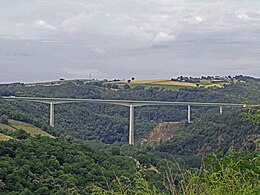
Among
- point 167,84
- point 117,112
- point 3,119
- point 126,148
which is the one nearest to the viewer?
point 3,119

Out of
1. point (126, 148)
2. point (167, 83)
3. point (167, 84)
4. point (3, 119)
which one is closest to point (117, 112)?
point (167, 84)

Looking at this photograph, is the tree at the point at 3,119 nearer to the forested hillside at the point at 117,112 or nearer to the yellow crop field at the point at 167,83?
the forested hillside at the point at 117,112

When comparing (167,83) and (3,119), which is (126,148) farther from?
(167,83)

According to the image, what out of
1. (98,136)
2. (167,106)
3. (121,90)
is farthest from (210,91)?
(98,136)

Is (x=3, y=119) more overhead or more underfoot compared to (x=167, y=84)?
more underfoot

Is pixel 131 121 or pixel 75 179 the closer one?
pixel 75 179

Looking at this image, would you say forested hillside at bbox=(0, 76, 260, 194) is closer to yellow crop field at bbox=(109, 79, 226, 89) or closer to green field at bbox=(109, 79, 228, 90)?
green field at bbox=(109, 79, 228, 90)

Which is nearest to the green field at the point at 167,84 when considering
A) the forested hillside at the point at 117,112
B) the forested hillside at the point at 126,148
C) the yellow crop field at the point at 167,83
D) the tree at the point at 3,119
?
the yellow crop field at the point at 167,83

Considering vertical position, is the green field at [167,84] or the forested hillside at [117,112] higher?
the green field at [167,84]

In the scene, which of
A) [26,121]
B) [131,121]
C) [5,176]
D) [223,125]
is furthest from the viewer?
[131,121]

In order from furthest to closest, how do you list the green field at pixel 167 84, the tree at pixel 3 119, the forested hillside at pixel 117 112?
the green field at pixel 167 84 → the forested hillside at pixel 117 112 → the tree at pixel 3 119

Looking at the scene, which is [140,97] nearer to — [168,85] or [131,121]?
[168,85]
